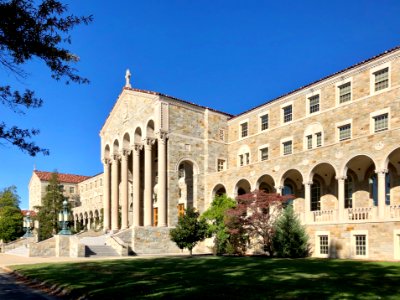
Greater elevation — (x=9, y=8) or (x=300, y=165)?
(x=9, y=8)

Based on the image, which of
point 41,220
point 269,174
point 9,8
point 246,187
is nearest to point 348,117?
point 269,174

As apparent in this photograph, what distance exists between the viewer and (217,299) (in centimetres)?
1003

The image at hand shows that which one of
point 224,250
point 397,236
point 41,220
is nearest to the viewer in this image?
point 397,236

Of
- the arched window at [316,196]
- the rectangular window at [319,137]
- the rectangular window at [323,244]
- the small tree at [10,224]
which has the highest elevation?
the rectangular window at [319,137]

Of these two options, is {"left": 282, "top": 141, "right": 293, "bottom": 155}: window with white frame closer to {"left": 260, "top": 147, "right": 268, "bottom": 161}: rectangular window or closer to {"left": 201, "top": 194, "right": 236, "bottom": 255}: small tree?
{"left": 260, "top": 147, "right": 268, "bottom": 161}: rectangular window

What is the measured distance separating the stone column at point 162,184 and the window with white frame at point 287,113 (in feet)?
36.6

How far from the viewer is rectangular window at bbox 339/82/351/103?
30703 millimetres

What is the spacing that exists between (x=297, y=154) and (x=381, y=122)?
6342 mm

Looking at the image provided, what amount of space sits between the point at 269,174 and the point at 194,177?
939cm

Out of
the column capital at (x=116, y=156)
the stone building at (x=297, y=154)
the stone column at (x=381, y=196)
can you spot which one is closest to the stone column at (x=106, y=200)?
the stone building at (x=297, y=154)

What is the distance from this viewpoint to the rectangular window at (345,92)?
30703 millimetres

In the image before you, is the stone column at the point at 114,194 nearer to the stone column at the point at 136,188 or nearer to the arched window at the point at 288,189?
the stone column at the point at 136,188

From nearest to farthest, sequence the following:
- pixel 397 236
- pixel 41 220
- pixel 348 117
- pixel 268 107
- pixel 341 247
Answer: pixel 397 236, pixel 341 247, pixel 348 117, pixel 268 107, pixel 41 220

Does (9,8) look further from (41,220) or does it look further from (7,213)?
(7,213)
